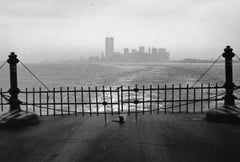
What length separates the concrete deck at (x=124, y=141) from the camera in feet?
16.5

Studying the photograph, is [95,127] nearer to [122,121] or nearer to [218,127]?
[122,121]

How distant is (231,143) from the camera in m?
5.68

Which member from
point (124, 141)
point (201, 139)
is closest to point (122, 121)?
point (124, 141)

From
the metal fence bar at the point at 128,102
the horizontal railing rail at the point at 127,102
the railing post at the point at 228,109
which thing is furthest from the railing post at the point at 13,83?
the railing post at the point at 228,109

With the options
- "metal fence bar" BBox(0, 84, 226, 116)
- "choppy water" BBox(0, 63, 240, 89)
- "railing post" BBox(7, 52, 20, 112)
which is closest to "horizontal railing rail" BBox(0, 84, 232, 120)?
"metal fence bar" BBox(0, 84, 226, 116)

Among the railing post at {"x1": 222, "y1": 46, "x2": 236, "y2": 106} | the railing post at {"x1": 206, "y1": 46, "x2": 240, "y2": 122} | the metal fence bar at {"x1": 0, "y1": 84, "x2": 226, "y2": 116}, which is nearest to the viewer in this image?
the railing post at {"x1": 206, "y1": 46, "x2": 240, "y2": 122}

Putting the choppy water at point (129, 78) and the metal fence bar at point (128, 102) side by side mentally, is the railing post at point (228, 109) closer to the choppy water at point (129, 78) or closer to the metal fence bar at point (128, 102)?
the metal fence bar at point (128, 102)

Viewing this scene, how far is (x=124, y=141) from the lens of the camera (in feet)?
19.6

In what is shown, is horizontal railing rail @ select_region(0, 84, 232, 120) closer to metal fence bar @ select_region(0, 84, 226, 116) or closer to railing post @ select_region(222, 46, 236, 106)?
metal fence bar @ select_region(0, 84, 226, 116)

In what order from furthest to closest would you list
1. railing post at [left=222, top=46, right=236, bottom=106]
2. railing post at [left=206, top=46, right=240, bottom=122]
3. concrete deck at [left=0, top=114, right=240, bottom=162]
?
railing post at [left=222, top=46, right=236, bottom=106]
railing post at [left=206, top=46, right=240, bottom=122]
concrete deck at [left=0, top=114, right=240, bottom=162]

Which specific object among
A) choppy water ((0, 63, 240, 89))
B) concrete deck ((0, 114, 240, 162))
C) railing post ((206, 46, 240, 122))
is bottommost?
choppy water ((0, 63, 240, 89))

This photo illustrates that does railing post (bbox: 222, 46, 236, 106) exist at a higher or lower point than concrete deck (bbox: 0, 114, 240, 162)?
higher

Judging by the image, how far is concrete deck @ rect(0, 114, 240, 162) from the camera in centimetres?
502

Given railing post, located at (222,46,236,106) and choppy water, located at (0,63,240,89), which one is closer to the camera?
railing post, located at (222,46,236,106)
